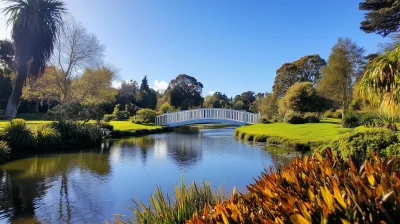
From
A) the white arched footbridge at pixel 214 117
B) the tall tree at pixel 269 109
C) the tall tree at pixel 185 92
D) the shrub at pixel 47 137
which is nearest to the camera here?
the shrub at pixel 47 137

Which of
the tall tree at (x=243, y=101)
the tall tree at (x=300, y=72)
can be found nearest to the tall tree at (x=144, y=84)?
the tall tree at (x=243, y=101)

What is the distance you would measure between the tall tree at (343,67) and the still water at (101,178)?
66.7 feet

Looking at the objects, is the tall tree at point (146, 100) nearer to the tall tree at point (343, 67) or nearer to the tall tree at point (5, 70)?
the tall tree at point (5, 70)

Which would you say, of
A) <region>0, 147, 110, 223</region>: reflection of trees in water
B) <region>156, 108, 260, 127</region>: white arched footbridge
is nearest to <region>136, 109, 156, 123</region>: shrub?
<region>156, 108, 260, 127</region>: white arched footbridge

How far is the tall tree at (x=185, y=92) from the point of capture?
4884 cm

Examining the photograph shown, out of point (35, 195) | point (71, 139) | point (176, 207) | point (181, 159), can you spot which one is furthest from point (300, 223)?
point (71, 139)

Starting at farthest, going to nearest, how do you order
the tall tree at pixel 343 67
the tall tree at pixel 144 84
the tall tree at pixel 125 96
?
the tall tree at pixel 144 84, the tall tree at pixel 125 96, the tall tree at pixel 343 67

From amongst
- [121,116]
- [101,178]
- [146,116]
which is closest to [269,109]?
[146,116]

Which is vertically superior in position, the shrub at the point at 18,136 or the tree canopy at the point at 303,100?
the tree canopy at the point at 303,100

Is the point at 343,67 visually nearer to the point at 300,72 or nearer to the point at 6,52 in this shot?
the point at 300,72

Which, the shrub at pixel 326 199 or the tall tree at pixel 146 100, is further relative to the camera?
the tall tree at pixel 146 100

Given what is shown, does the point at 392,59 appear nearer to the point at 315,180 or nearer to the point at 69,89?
the point at 315,180

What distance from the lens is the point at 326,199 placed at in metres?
1.52

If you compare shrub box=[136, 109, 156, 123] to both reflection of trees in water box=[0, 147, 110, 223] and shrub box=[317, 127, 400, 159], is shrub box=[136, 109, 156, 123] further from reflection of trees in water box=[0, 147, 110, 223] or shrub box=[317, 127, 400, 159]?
shrub box=[317, 127, 400, 159]
